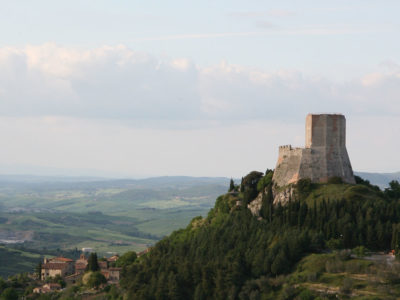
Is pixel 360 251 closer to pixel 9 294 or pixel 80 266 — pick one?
pixel 9 294

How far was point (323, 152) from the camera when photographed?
333 ft

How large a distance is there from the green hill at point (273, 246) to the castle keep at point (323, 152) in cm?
283

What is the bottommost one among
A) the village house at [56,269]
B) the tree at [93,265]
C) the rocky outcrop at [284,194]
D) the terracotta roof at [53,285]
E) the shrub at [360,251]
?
the terracotta roof at [53,285]

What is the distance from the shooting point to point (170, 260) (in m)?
92.6

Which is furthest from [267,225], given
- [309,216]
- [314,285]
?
[314,285]

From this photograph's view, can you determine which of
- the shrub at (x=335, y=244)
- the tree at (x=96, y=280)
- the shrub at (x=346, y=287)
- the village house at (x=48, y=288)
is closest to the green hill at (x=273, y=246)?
the shrub at (x=335, y=244)

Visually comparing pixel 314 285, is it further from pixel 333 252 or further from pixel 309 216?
pixel 309 216

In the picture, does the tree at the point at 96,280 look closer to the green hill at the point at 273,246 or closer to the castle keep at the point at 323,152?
the green hill at the point at 273,246

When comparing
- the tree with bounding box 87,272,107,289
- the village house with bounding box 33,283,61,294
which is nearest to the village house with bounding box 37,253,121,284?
the village house with bounding box 33,283,61,294

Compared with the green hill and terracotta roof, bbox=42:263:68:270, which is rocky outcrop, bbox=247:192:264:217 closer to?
the green hill

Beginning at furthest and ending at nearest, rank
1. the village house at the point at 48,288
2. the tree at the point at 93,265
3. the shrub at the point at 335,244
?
the tree at the point at 93,265, the village house at the point at 48,288, the shrub at the point at 335,244

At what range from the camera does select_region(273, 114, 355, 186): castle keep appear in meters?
101

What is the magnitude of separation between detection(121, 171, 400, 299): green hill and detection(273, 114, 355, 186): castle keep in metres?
2.83

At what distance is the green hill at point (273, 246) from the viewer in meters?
79.4
